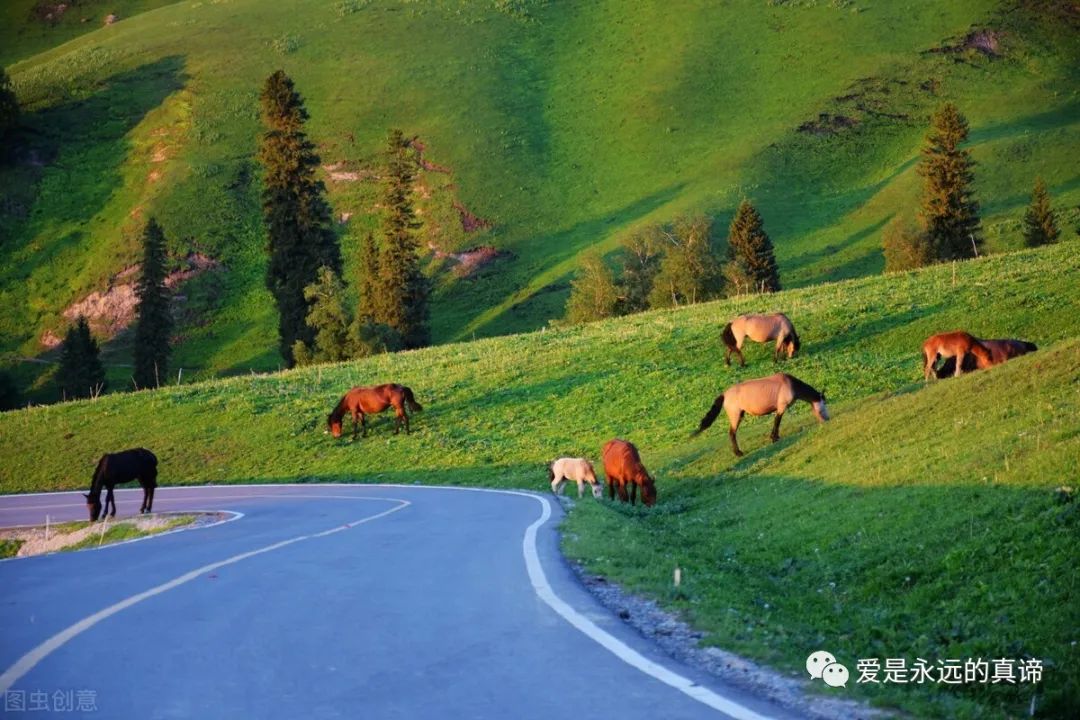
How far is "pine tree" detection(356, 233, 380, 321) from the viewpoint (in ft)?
259

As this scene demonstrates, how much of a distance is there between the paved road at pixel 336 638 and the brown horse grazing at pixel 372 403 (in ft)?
79.0

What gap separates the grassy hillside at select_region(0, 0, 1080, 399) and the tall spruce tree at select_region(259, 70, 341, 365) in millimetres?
11056

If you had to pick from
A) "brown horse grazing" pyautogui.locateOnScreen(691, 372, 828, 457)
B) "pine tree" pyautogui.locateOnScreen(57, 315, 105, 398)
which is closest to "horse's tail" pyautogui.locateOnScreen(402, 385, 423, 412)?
"brown horse grazing" pyautogui.locateOnScreen(691, 372, 828, 457)

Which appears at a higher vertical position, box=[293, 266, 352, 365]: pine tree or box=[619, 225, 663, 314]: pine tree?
box=[619, 225, 663, 314]: pine tree

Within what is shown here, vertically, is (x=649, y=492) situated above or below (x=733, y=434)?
below

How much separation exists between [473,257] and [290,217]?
27.7 metres

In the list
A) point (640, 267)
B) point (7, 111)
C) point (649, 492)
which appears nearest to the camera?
point (649, 492)

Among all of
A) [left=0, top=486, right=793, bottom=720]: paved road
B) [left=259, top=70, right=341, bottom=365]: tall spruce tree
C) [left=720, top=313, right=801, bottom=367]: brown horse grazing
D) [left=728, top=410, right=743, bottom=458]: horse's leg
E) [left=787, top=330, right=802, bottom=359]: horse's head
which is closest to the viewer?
[left=0, top=486, right=793, bottom=720]: paved road

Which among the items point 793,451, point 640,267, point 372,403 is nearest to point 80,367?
point 640,267

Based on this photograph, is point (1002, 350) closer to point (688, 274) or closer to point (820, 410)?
point (820, 410)

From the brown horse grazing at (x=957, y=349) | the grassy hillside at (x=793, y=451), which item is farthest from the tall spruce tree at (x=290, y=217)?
the brown horse grazing at (x=957, y=349)

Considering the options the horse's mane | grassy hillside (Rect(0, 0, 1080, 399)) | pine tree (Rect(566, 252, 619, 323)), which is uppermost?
grassy hillside (Rect(0, 0, 1080, 399))

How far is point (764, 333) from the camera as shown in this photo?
3653 centimetres

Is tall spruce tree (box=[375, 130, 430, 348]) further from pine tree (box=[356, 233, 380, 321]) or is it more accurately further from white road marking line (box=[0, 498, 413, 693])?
white road marking line (box=[0, 498, 413, 693])
